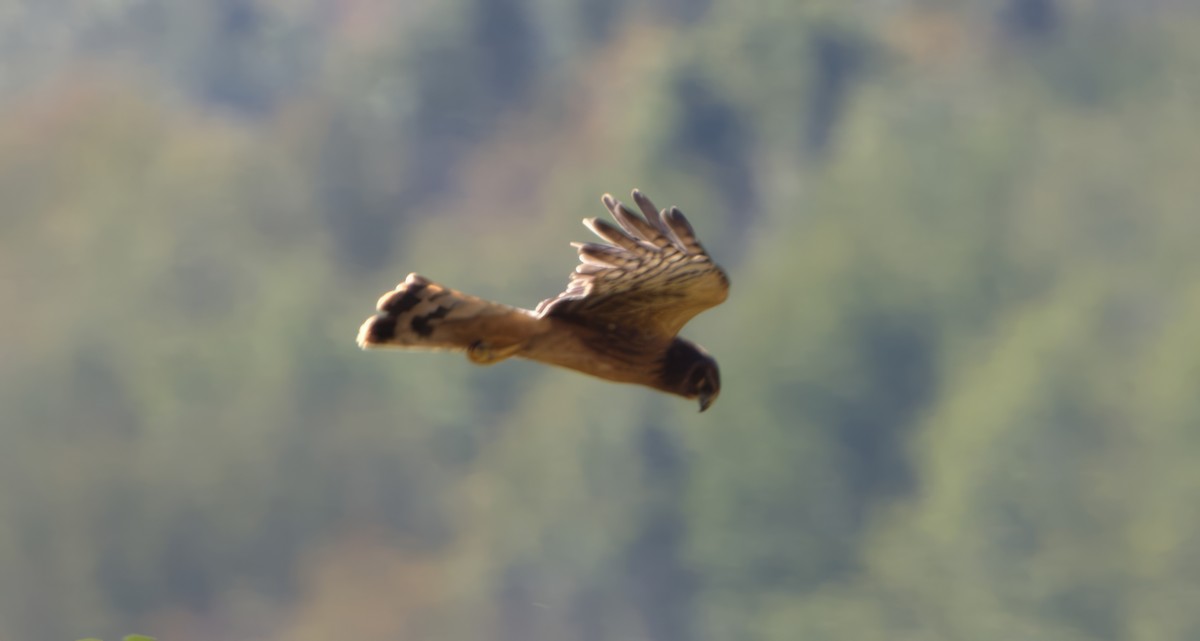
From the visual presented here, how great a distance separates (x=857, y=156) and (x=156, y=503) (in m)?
10.4

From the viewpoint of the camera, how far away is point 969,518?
54.5 ft

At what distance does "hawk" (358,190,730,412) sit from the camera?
374 centimetres

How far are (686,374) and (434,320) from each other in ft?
2.52

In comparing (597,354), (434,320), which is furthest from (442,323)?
(597,354)

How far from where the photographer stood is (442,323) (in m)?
3.76

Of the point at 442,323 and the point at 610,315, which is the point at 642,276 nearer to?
the point at 610,315

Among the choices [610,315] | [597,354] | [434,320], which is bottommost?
[434,320]

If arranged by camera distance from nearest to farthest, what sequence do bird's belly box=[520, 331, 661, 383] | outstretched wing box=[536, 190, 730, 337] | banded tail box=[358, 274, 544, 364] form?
banded tail box=[358, 274, 544, 364]
outstretched wing box=[536, 190, 730, 337]
bird's belly box=[520, 331, 661, 383]

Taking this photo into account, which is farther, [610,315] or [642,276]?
[610,315]

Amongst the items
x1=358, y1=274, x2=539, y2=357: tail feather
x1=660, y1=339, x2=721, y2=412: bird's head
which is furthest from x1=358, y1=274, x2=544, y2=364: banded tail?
x1=660, y1=339, x2=721, y2=412: bird's head

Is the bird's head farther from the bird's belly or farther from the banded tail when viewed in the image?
the banded tail

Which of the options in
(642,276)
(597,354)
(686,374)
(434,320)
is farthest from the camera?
(686,374)

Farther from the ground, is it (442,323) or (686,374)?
(686,374)

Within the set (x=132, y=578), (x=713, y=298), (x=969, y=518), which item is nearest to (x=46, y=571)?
(x=132, y=578)
